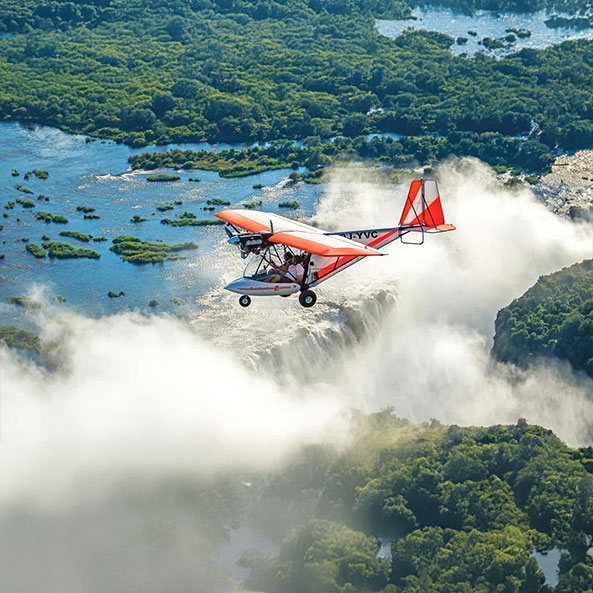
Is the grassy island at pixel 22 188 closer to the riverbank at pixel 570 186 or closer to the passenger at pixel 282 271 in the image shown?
the riverbank at pixel 570 186

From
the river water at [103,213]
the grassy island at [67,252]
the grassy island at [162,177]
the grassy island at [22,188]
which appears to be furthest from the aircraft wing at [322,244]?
the grassy island at [162,177]

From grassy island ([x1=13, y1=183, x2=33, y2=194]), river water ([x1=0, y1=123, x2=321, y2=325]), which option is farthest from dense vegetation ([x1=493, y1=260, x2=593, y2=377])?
grassy island ([x1=13, y1=183, x2=33, y2=194])

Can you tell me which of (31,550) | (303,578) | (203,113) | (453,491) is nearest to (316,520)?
(303,578)

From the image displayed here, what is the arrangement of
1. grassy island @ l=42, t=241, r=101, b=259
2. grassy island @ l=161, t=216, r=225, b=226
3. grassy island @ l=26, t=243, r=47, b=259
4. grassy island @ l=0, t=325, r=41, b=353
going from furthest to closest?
grassy island @ l=161, t=216, r=225, b=226
grassy island @ l=42, t=241, r=101, b=259
grassy island @ l=26, t=243, r=47, b=259
grassy island @ l=0, t=325, r=41, b=353

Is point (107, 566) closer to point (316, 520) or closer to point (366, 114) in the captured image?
point (316, 520)

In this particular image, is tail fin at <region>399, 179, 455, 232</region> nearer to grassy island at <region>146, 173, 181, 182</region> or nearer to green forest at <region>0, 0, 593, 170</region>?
grassy island at <region>146, 173, 181, 182</region>
